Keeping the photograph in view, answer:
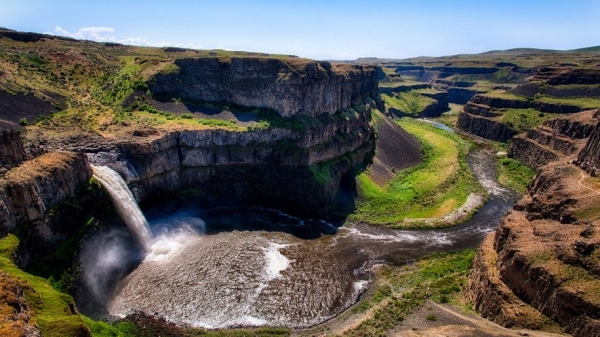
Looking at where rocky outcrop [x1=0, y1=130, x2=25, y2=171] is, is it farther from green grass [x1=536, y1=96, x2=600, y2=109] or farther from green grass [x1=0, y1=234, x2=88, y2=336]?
green grass [x1=536, y1=96, x2=600, y2=109]

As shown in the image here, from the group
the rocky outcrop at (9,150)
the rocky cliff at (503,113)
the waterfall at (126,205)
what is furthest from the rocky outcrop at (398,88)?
the rocky outcrop at (9,150)

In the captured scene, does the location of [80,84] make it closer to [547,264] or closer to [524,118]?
[547,264]

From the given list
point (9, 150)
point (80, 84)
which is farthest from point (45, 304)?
point (80, 84)

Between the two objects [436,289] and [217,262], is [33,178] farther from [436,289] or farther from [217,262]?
[436,289]

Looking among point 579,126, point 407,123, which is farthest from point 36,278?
point 407,123

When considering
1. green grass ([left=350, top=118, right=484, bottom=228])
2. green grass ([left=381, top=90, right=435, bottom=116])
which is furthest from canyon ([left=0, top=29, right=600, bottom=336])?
green grass ([left=381, top=90, right=435, bottom=116])

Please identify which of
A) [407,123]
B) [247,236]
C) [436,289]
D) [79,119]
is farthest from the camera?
[407,123]
